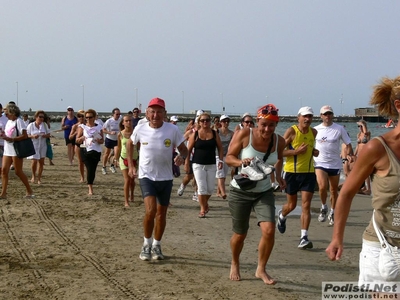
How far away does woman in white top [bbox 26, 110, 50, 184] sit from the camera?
→ 561 inches

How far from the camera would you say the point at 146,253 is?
706 centimetres

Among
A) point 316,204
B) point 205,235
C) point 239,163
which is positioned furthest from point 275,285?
point 316,204

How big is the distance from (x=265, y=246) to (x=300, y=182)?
7.69 ft

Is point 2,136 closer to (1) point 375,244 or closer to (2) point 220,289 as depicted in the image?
(2) point 220,289

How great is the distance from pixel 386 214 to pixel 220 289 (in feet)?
9.67

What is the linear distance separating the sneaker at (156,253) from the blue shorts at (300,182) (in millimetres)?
2260

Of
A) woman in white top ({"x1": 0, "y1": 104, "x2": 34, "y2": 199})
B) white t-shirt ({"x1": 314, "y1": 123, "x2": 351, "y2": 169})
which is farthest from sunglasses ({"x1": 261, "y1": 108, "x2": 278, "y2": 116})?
woman in white top ({"x1": 0, "y1": 104, "x2": 34, "y2": 199})

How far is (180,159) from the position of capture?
755 centimetres

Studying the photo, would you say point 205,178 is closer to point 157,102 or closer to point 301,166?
point 301,166

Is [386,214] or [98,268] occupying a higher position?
[386,214]

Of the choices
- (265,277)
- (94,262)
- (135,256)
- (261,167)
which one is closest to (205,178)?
(135,256)

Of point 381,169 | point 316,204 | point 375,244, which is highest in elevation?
point 381,169

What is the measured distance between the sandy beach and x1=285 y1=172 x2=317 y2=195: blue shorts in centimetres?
81

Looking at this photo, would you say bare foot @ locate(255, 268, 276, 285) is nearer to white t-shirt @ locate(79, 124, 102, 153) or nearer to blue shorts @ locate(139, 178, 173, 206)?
blue shorts @ locate(139, 178, 173, 206)
